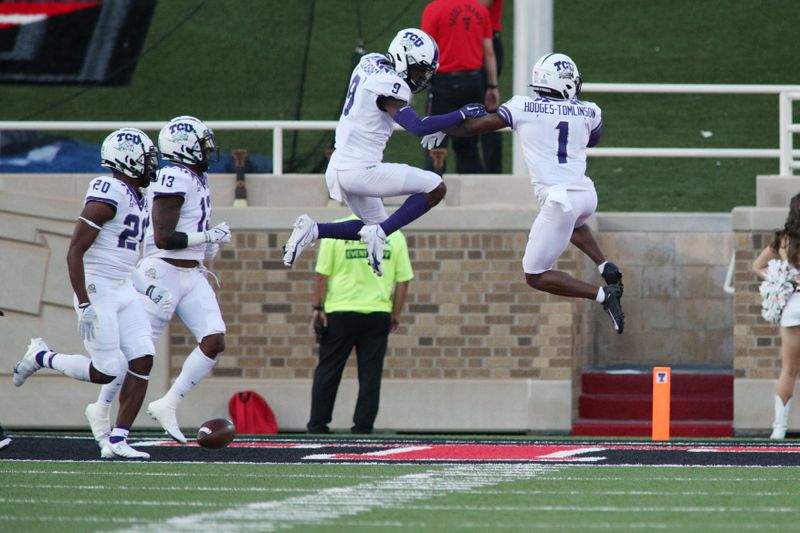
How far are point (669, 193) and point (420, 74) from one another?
44.6 ft

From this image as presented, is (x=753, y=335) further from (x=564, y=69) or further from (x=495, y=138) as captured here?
(x=564, y=69)

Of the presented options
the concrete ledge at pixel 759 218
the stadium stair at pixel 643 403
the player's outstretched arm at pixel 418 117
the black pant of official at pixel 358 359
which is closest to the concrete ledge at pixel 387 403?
the stadium stair at pixel 643 403

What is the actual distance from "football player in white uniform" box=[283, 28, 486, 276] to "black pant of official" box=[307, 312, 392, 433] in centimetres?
287

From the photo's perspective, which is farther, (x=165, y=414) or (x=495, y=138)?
(x=495, y=138)

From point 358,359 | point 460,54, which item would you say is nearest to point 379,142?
point 358,359

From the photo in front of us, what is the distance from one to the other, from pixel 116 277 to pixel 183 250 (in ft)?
2.25

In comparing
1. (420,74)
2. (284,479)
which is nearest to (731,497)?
(284,479)

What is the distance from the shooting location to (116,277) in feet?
34.5

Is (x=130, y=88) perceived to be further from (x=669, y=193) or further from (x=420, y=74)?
(x=420, y=74)

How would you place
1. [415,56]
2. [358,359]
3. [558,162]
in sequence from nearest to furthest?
[415,56]
[558,162]
[358,359]

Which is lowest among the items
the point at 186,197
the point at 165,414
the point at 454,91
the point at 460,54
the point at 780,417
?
the point at 165,414

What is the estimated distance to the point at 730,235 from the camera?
15.9 meters

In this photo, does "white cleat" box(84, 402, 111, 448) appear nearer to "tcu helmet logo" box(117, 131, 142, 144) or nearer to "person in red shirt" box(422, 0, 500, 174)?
"tcu helmet logo" box(117, 131, 142, 144)

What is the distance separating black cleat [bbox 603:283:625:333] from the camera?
11.0 m
